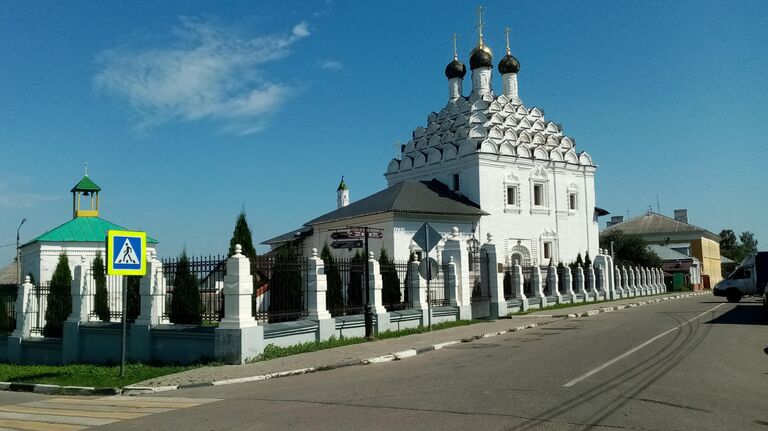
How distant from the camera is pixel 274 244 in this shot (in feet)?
143

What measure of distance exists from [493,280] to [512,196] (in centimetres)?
2180

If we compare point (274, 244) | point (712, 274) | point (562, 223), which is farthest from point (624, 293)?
point (712, 274)

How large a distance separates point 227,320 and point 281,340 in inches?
56.5

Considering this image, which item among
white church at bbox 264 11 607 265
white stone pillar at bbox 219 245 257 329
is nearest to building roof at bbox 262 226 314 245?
white church at bbox 264 11 607 265

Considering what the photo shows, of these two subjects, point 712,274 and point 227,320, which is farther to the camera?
point 712,274

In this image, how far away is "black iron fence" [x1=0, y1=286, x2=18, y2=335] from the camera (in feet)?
59.4

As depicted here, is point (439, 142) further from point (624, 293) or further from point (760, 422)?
point (760, 422)

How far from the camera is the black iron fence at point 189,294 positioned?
13.7 m

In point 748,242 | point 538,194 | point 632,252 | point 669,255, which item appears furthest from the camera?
point 748,242

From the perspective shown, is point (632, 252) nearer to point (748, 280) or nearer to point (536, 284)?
point (748, 280)

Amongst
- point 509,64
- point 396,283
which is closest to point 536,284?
point 396,283

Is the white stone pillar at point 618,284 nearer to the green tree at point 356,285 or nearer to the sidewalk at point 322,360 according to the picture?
the sidewalk at point 322,360

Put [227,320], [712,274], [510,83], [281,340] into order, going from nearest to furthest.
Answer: [227,320] < [281,340] < [510,83] < [712,274]

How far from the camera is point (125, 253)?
1104cm
